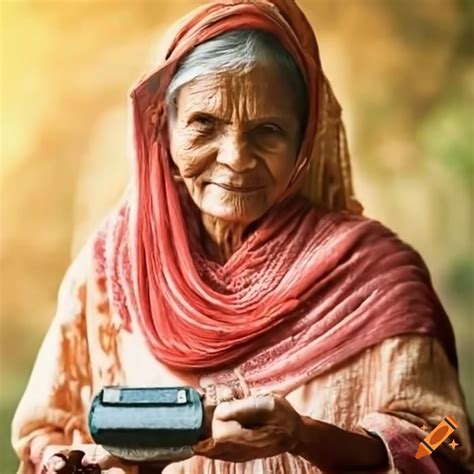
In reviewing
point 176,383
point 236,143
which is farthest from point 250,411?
point 236,143

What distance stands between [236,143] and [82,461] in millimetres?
701

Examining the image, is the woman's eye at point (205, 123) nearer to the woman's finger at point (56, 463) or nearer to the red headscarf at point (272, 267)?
the red headscarf at point (272, 267)

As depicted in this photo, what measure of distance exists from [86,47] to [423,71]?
2.45 feet

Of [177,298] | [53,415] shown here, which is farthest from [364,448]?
[53,415]

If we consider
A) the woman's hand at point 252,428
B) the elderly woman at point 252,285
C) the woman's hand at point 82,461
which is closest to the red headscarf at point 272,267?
the elderly woman at point 252,285

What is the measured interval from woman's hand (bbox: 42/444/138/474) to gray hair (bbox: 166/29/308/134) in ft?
2.42

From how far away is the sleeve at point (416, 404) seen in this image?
1.80m

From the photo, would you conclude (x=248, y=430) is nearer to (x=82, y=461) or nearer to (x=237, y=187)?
(x=82, y=461)

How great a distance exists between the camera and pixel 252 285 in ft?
6.31

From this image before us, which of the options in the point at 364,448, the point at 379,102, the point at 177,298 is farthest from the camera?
the point at 379,102

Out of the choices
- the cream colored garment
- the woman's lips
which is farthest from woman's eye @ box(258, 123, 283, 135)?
the cream colored garment

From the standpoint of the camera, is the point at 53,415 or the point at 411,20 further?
the point at 411,20

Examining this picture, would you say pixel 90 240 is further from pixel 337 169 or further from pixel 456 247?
pixel 456 247

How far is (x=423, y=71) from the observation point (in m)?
2.04
